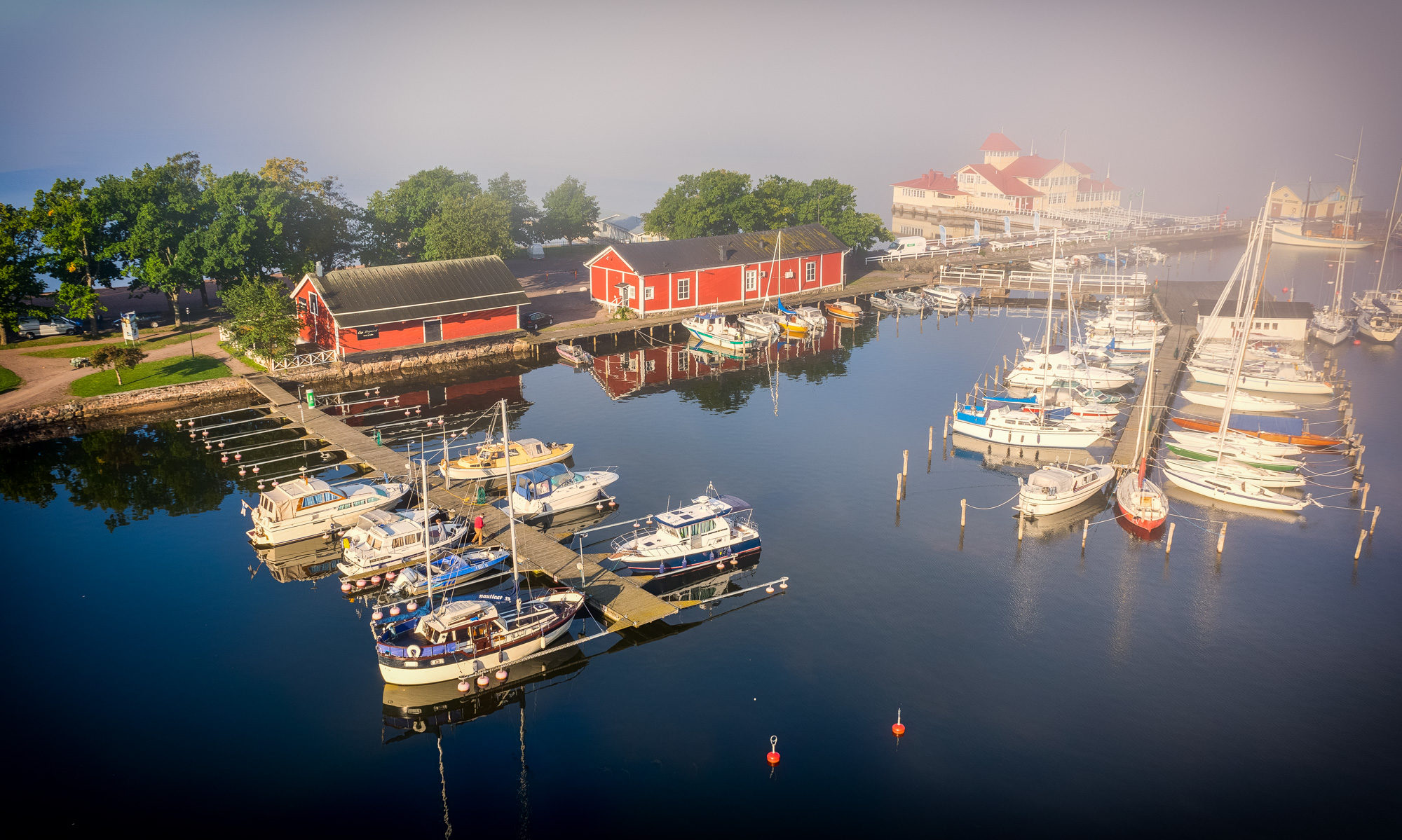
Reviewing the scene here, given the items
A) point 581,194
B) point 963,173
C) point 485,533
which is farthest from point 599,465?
point 963,173

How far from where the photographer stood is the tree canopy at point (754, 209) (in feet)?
345

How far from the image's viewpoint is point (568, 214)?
11731 centimetres

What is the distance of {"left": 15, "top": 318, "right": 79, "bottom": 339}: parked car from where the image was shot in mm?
72869

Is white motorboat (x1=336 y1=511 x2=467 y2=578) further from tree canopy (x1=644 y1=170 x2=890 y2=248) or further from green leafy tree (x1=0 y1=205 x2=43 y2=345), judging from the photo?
tree canopy (x1=644 y1=170 x2=890 y2=248)

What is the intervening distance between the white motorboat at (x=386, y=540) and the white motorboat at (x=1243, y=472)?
38.7 m

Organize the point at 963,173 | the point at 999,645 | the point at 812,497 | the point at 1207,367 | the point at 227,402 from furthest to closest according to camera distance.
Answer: the point at 963,173
the point at 1207,367
the point at 227,402
the point at 812,497
the point at 999,645

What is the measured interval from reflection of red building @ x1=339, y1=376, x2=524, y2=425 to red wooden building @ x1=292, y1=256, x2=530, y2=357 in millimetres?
5157

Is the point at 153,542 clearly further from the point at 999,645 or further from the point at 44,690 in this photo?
the point at 999,645

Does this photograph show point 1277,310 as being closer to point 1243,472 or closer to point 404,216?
point 1243,472

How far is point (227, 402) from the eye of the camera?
2527 inches

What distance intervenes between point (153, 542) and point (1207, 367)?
69.8m

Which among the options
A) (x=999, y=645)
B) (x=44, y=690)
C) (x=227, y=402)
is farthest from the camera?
(x=227, y=402)

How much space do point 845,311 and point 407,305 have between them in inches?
1716

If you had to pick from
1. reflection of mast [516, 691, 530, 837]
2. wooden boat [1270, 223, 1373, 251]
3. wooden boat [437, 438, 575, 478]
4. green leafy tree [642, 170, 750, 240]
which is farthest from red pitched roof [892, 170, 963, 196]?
reflection of mast [516, 691, 530, 837]
